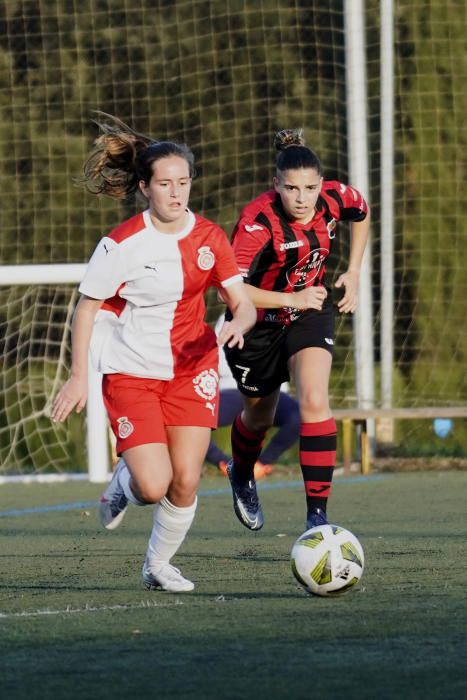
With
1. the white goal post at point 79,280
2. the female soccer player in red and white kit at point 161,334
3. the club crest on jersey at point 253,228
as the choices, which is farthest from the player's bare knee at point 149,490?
the white goal post at point 79,280

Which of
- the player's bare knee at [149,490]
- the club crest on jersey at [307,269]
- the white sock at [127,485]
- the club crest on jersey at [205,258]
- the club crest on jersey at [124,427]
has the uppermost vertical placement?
the club crest on jersey at [205,258]

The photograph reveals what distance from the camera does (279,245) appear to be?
611 centimetres

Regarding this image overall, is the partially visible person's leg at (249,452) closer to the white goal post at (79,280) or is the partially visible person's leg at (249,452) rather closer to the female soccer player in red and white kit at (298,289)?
the female soccer player in red and white kit at (298,289)

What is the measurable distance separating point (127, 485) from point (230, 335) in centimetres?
77

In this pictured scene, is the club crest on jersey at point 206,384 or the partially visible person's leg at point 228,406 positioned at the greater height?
the club crest on jersey at point 206,384

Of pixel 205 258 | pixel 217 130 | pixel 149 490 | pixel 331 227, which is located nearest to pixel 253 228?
pixel 331 227

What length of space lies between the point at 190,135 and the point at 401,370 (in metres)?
3.79

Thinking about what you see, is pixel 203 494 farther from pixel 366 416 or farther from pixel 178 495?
pixel 178 495

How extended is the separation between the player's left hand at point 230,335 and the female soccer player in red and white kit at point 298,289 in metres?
0.65

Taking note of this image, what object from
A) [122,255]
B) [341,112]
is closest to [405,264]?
[341,112]

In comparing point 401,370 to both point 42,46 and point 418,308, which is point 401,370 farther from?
point 42,46

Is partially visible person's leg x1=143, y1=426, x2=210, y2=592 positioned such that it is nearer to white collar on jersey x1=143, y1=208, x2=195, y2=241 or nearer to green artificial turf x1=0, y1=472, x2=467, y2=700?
green artificial turf x1=0, y1=472, x2=467, y2=700

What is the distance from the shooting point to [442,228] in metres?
14.7

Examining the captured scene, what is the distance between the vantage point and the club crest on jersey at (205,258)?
5.07 meters
